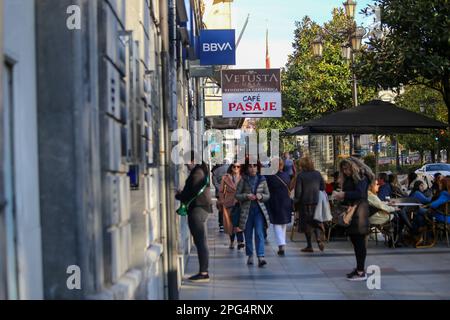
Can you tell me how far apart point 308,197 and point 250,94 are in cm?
404

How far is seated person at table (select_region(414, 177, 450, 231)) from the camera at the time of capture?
1202cm

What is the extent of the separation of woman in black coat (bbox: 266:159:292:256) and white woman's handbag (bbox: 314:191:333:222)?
75 cm

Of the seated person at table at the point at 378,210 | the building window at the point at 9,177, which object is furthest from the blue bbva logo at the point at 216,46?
the building window at the point at 9,177

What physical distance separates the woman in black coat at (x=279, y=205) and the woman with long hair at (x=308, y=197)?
56cm

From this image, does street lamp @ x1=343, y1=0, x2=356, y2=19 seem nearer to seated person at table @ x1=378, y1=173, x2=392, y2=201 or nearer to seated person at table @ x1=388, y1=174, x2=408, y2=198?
seated person at table @ x1=388, y1=174, x2=408, y2=198

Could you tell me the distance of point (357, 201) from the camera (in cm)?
936

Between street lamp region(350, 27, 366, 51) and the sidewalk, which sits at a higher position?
street lamp region(350, 27, 366, 51)

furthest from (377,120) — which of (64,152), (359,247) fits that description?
(64,152)

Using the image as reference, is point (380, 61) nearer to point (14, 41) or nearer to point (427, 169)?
point (14, 41)

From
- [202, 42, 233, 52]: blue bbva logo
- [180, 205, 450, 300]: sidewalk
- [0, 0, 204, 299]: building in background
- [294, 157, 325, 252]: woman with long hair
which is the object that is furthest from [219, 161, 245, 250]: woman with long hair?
[0, 0, 204, 299]: building in background

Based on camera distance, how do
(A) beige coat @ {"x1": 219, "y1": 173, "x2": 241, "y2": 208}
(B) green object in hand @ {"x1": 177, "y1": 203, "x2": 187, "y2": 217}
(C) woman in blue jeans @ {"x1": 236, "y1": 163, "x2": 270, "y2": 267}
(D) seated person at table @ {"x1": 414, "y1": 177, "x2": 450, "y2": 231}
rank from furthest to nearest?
1. (A) beige coat @ {"x1": 219, "y1": 173, "x2": 241, "y2": 208}
2. (D) seated person at table @ {"x1": 414, "y1": 177, "x2": 450, "y2": 231}
3. (C) woman in blue jeans @ {"x1": 236, "y1": 163, "x2": 270, "y2": 267}
4. (B) green object in hand @ {"x1": 177, "y1": 203, "x2": 187, "y2": 217}

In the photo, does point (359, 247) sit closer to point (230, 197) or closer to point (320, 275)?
point (320, 275)

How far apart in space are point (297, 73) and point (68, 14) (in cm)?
3145

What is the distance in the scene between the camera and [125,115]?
553 cm
